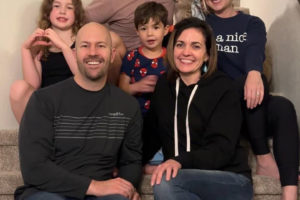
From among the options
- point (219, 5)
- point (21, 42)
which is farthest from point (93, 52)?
point (21, 42)

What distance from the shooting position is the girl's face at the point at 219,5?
197cm

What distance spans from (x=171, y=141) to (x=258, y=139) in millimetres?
392

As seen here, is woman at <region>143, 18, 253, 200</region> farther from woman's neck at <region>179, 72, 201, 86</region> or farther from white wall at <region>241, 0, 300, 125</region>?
white wall at <region>241, 0, 300, 125</region>

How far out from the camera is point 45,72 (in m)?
2.03

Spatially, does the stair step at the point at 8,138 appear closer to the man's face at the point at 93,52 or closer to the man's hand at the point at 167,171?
the man's face at the point at 93,52

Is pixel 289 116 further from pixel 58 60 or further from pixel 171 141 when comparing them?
pixel 58 60

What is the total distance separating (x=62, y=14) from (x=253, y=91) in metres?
1.03

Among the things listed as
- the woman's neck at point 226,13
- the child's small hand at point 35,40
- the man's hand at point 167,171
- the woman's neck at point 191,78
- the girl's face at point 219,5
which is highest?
the girl's face at point 219,5

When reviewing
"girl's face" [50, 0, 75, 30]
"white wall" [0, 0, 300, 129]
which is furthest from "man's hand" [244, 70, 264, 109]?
"girl's face" [50, 0, 75, 30]

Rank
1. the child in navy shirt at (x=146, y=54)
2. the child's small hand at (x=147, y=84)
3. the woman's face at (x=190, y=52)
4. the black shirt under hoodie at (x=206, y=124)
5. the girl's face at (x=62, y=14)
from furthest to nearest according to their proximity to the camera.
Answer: the girl's face at (x=62, y=14) < the child in navy shirt at (x=146, y=54) < the child's small hand at (x=147, y=84) < the woman's face at (x=190, y=52) < the black shirt under hoodie at (x=206, y=124)

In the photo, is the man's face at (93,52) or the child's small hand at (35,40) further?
the child's small hand at (35,40)

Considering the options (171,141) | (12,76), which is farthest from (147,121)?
(12,76)

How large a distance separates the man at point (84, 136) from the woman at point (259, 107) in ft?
1.60

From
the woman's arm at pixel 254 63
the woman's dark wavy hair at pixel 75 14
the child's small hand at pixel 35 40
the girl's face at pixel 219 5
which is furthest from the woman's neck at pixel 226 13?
the child's small hand at pixel 35 40
